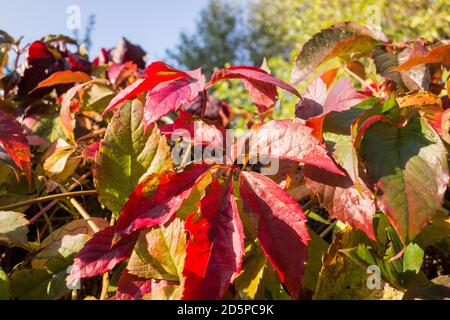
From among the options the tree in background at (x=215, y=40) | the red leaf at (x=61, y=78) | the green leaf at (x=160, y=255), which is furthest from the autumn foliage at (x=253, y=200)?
the tree in background at (x=215, y=40)

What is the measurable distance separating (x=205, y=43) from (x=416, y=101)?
15.7m

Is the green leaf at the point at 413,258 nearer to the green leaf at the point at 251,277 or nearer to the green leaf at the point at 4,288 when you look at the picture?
the green leaf at the point at 251,277

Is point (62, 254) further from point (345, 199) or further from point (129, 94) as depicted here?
point (345, 199)

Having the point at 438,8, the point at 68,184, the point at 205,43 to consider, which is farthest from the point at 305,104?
the point at 205,43

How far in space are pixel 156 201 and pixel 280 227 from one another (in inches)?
4.8

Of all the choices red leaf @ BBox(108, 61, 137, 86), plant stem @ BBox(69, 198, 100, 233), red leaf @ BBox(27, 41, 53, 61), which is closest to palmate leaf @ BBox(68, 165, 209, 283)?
plant stem @ BBox(69, 198, 100, 233)

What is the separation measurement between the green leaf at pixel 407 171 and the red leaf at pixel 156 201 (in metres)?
0.17

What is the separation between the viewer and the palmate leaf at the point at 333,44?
0.68 m

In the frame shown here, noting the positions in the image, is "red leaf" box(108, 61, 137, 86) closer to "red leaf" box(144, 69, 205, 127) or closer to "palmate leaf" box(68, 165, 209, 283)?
"red leaf" box(144, 69, 205, 127)

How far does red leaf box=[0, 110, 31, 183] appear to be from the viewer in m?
0.56

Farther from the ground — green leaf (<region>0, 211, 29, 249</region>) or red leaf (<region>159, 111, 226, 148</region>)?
red leaf (<region>159, 111, 226, 148</region>)

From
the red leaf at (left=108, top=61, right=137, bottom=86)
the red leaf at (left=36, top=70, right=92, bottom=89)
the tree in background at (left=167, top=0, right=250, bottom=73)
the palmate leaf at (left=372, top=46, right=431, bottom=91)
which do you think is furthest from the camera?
the tree in background at (left=167, top=0, right=250, bottom=73)

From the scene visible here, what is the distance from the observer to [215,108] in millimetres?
1271

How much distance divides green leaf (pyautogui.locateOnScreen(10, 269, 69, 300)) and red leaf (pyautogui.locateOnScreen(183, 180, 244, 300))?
18 cm
